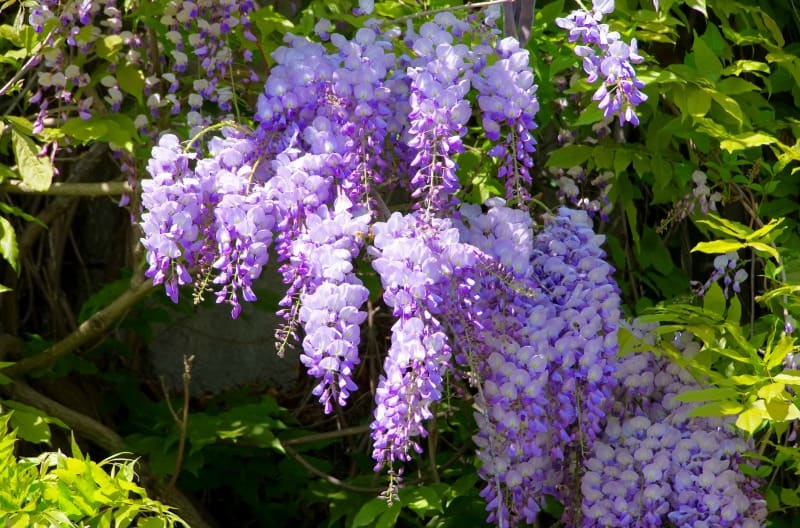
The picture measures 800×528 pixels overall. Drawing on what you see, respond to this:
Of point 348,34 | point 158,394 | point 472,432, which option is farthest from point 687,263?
point 158,394

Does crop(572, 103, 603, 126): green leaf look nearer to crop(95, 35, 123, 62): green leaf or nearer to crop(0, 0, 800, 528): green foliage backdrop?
crop(0, 0, 800, 528): green foliage backdrop

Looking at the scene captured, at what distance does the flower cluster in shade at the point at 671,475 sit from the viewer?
206cm

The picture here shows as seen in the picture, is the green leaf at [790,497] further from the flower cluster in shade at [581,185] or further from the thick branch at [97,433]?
the thick branch at [97,433]

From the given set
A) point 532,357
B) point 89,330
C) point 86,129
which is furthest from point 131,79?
point 532,357

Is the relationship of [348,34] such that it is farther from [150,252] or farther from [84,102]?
[150,252]

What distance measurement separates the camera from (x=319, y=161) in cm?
182

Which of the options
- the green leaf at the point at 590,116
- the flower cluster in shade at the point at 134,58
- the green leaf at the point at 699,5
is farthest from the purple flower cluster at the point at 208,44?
the green leaf at the point at 699,5

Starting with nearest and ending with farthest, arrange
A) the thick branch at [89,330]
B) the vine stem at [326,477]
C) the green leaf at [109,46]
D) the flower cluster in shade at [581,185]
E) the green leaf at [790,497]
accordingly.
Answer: the green leaf at [790,497], the green leaf at [109,46], the flower cluster in shade at [581,185], the thick branch at [89,330], the vine stem at [326,477]

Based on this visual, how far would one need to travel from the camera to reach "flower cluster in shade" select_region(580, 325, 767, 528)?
2061mm

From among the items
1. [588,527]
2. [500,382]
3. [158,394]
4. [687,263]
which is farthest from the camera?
[158,394]

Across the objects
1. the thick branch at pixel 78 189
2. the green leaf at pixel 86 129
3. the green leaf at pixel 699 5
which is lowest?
the thick branch at pixel 78 189

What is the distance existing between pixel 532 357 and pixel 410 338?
0.31 m

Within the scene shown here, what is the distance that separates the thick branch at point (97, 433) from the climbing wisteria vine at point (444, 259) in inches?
35.0

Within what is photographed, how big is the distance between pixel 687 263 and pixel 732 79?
93cm
